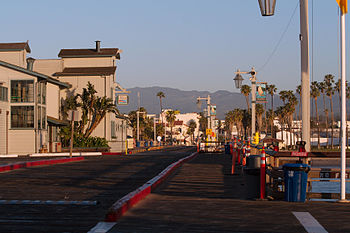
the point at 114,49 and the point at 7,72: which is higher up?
the point at 114,49

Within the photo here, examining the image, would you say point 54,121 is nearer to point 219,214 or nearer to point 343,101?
point 343,101

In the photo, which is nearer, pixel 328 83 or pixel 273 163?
pixel 273 163

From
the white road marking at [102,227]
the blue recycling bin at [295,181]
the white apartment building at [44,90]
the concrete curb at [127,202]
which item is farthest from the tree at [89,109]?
the white road marking at [102,227]

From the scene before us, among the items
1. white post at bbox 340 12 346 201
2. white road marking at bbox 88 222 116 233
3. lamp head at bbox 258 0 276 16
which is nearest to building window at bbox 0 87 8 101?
lamp head at bbox 258 0 276 16

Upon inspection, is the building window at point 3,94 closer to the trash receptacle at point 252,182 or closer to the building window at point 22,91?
the building window at point 22,91

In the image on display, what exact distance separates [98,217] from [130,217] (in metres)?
0.61

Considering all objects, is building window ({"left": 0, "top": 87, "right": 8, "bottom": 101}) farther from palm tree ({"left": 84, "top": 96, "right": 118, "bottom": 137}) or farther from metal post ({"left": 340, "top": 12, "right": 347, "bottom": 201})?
metal post ({"left": 340, "top": 12, "right": 347, "bottom": 201})

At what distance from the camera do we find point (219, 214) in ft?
36.1

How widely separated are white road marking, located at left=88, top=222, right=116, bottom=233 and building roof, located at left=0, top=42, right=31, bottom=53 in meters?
57.2

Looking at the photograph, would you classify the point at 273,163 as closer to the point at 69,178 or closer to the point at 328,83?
the point at 69,178

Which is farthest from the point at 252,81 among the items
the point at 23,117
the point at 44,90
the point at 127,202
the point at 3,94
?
the point at 127,202

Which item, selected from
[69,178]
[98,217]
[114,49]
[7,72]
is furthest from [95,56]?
[98,217]

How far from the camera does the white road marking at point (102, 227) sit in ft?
29.2

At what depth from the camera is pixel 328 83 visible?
130875 millimetres
